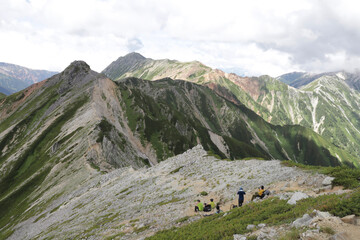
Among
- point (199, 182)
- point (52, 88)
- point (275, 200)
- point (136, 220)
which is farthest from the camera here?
point (52, 88)

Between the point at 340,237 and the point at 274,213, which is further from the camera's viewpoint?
the point at 274,213

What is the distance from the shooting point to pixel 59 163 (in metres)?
83.1

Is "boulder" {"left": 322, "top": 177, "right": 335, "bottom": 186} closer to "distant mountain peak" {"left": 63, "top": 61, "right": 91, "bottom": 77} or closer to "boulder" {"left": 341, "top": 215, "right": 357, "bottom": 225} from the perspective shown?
"boulder" {"left": 341, "top": 215, "right": 357, "bottom": 225}

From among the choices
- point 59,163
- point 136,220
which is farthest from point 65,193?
point 136,220

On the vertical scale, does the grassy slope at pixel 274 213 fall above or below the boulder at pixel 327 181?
above

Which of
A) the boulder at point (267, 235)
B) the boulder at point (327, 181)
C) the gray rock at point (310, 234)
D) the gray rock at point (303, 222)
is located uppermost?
the gray rock at point (310, 234)

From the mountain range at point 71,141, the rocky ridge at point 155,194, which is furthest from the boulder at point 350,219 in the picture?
the mountain range at point 71,141

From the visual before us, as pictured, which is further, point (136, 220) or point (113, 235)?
point (136, 220)

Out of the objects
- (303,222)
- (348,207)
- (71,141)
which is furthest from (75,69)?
(348,207)

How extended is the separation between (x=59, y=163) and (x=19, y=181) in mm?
25596

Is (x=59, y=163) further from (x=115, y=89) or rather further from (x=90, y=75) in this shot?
(x=90, y=75)

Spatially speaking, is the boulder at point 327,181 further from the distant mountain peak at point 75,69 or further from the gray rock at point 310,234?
the distant mountain peak at point 75,69

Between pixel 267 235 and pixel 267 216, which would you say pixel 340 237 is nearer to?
pixel 267 235

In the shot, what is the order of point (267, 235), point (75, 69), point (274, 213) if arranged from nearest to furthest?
1. point (267, 235)
2. point (274, 213)
3. point (75, 69)
